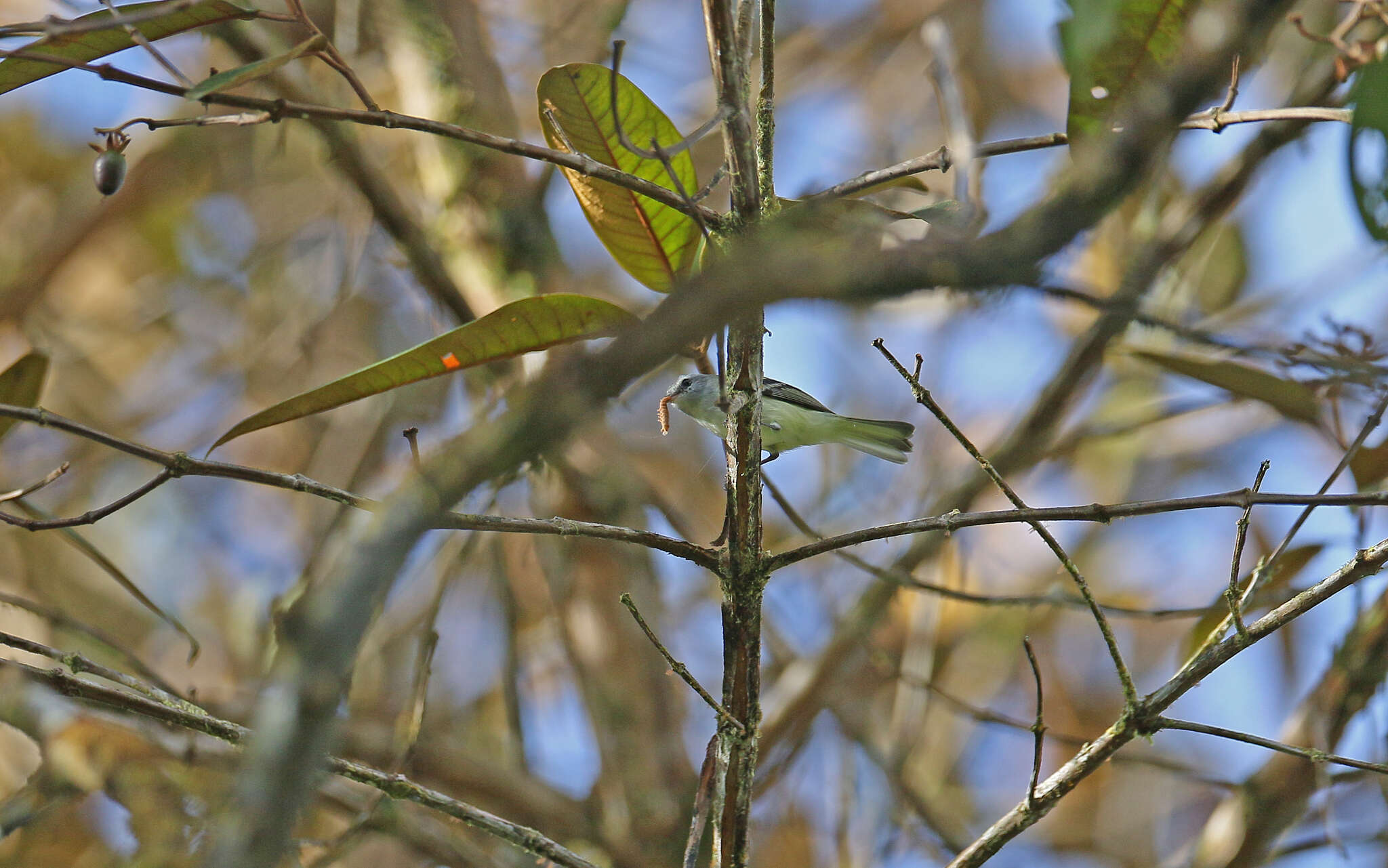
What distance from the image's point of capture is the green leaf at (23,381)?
215 cm

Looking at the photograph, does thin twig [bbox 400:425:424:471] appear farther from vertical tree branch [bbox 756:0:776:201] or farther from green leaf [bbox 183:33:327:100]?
vertical tree branch [bbox 756:0:776:201]

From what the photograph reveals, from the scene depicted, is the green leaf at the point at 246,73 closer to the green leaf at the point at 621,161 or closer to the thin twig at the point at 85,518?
the green leaf at the point at 621,161

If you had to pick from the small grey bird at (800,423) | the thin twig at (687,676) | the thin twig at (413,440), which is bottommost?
the thin twig at (687,676)

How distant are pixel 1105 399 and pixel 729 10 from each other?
13.8ft

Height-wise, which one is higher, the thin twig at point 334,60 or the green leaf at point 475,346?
the thin twig at point 334,60

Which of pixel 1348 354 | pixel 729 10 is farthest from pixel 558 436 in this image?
pixel 1348 354

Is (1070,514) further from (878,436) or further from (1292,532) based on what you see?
(878,436)

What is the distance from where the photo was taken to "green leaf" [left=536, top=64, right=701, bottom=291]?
71.3 inches

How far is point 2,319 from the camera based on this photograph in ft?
16.3

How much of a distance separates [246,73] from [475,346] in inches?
22.0

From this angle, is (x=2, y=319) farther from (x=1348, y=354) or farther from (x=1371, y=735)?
(x=1371, y=735)

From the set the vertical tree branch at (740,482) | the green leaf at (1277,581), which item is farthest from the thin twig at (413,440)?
the green leaf at (1277,581)

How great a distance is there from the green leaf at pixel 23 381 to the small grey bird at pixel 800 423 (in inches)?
66.1

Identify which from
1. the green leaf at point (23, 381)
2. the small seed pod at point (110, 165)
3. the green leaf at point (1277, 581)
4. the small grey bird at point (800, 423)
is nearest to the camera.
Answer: the small seed pod at point (110, 165)
